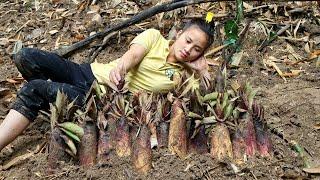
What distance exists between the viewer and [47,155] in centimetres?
256

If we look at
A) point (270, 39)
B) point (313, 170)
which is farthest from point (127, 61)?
point (270, 39)

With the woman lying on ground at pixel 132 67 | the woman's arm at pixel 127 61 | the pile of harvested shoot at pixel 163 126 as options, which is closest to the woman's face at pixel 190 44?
the woman lying on ground at pixel 132 67

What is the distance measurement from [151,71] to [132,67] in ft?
0.55

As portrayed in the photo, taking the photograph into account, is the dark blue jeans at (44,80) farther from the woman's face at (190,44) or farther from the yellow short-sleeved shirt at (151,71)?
the woman's face at (190,44)

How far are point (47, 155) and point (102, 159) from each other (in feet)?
1.08

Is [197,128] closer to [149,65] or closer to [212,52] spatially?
[149,65]

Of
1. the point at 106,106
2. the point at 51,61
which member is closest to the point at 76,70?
the point at 51,61

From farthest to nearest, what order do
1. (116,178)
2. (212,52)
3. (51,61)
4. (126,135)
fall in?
(212,52) < (51,61) < (126,135) < (116,178)

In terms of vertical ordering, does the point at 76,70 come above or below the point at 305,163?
above

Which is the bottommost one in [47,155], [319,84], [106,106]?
[319,84]

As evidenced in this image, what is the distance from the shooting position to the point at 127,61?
115 inches

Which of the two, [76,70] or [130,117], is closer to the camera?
[130,117]

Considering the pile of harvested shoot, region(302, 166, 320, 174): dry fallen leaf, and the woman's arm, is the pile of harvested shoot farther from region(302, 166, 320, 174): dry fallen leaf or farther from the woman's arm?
region(302, 166, 320, 174): dry fallen leaf

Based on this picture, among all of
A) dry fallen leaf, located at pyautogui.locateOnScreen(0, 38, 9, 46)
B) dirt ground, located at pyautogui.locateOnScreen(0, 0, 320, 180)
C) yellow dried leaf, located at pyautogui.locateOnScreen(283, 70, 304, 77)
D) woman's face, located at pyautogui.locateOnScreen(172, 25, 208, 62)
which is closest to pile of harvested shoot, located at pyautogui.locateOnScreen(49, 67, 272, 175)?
dirt ground, located at pyautogui.locateOnScreen(0, 0, 320, 180)
